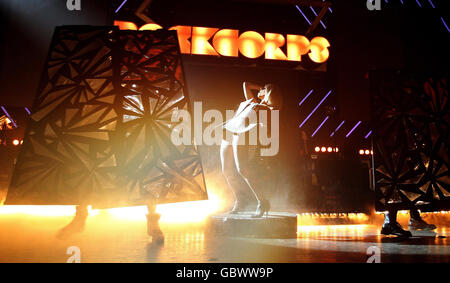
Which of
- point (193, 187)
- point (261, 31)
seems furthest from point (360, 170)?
point (193, 187)

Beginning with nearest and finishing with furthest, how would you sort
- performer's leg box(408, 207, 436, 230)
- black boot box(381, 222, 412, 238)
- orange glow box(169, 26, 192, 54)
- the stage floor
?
the stage floor, black boot box(381, 222, 412, 238), performer's leg box(408, 207, 436, 230), orange glow box(169, 26, 192, 54)

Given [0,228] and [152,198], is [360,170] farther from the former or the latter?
[0,228]

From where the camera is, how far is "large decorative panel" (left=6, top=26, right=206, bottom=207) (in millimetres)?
2809

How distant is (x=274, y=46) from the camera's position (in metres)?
7.03

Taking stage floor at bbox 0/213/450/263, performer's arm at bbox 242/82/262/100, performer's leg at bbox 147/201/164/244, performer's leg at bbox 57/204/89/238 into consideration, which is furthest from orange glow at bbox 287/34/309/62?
performer's leg at bbox 57/204/89/238

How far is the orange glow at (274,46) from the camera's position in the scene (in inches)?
276

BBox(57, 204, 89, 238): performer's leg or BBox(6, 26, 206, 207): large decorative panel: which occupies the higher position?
BBox(6, 26, 206, 207): large decorative panel

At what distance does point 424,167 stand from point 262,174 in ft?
11.2

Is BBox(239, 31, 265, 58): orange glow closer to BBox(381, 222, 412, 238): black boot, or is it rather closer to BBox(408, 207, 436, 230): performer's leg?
BBox(408, 207, 436, 230): performer's leg

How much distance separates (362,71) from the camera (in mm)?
7391

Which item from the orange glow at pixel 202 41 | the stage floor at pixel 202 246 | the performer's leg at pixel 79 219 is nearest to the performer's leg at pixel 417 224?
the stage floor at pixel 202 246

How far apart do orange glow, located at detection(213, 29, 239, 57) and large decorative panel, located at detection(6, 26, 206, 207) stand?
3.54 meters

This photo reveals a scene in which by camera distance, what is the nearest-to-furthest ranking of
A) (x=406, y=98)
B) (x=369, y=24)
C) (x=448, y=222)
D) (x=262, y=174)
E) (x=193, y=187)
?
(x=193, y=187) → (x=406, y=98) → (x=448, y=222) → (x=262, y=174) → (x=369, y=24)

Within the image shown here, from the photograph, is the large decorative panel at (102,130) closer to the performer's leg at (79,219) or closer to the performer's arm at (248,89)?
the performer's leg at (79,219)
